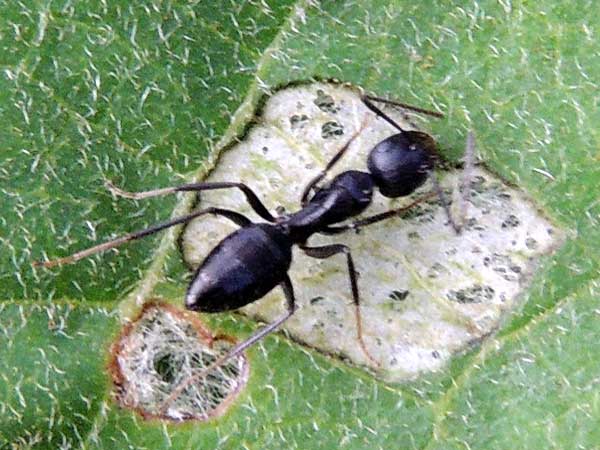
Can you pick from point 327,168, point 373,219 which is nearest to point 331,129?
point 327,168

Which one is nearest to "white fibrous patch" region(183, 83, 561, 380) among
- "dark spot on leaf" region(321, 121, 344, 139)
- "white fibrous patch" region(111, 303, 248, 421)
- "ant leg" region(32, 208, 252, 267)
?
"dark spot on leaf" region(321, 121, 344, 139)

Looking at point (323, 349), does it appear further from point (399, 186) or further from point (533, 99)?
point (533, 99)

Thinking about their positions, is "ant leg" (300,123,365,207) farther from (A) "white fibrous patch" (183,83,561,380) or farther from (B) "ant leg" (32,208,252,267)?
(B) "ant leg" (32,208,252,267)

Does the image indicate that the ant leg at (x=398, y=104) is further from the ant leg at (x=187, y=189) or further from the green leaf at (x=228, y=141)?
the ant leg at (x=187, y=189)

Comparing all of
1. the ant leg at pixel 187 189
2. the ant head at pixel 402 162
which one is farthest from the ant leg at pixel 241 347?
the ant head at pixel 402 162

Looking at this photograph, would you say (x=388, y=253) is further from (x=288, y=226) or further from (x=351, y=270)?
(x=288, y=226)

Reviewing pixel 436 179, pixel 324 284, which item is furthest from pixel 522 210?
pixel 324 284
